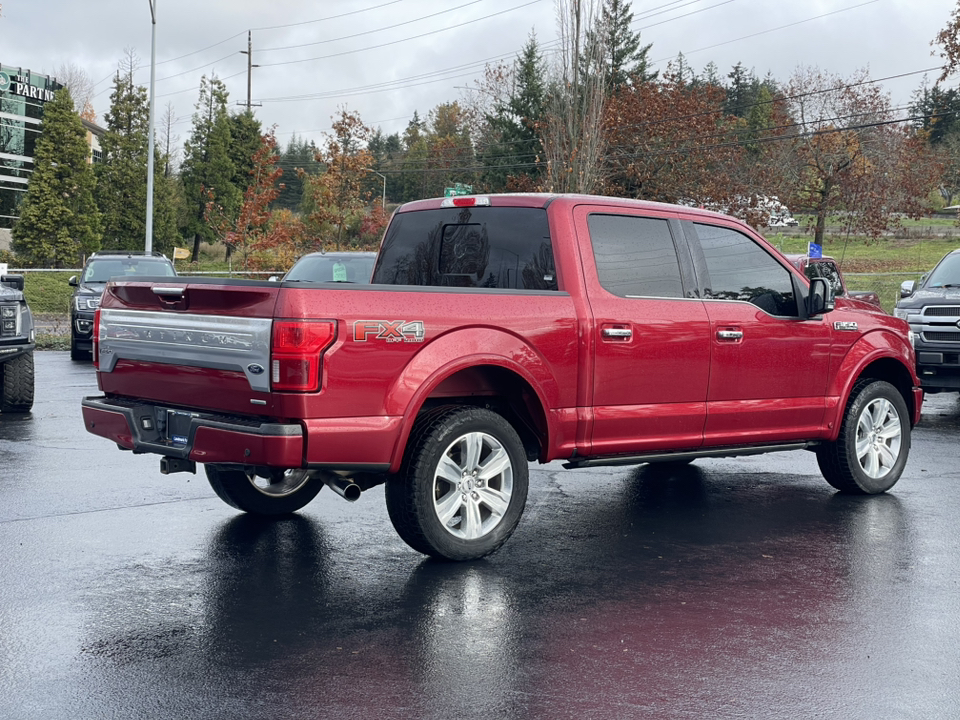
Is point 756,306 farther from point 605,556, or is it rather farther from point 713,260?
point 605,556

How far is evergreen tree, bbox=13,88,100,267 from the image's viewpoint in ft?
151

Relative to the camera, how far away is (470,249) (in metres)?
7.11

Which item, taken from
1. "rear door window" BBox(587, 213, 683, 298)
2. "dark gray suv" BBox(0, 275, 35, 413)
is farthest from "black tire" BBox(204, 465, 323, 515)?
"dark gray suv" BBox(0, 275, 35, 413)

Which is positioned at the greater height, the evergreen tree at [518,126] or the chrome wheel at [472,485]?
the evergreen tree at [518,126]

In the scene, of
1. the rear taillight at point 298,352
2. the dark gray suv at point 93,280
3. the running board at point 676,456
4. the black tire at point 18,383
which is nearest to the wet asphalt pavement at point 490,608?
the running board at point 676,456

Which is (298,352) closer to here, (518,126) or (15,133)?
(518,126)

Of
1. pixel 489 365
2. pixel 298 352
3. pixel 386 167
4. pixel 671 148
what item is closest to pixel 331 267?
pixel 489 365

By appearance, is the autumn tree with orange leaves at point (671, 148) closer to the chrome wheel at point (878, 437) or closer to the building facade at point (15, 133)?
the building facade at point (15, 133)

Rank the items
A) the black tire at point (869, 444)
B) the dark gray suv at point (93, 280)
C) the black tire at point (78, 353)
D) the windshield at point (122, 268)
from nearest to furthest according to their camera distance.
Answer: the black tire at point (869, 444), the dark gray suv at point (93, 280), the black tire at point (78, 353), the windshield at point (122, 268)

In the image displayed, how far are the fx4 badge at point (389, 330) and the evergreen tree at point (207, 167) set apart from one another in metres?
53.6

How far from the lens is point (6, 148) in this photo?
6138cm

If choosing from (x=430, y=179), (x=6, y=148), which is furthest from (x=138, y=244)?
(x=430, y=179)

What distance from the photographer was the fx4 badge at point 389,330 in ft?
18.2

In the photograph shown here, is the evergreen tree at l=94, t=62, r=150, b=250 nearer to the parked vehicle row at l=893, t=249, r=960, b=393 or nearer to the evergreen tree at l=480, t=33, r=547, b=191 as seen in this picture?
the evergreen tree at l=480, t=33, r=547, b=191
